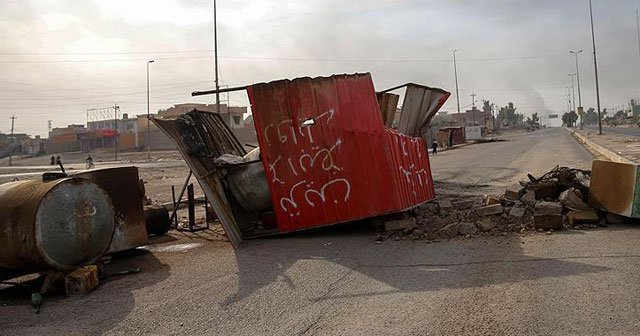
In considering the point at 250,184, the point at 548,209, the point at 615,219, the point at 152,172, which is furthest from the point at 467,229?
the point at 152,172

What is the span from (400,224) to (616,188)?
11.2 feet

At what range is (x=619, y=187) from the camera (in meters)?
8.71

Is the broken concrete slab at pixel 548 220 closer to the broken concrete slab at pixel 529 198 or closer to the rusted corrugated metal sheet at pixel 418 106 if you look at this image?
the broken concrete slab at pixel 529 198

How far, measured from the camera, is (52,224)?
6.42 m

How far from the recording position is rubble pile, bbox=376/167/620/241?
8.79 m

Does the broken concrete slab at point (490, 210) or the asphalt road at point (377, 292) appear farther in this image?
the broken concrete slab at point (490, 210)

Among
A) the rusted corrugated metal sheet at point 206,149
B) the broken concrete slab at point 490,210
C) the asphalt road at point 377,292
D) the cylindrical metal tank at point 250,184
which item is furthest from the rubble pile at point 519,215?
the rusted corrugated metal sheet at point 206,149

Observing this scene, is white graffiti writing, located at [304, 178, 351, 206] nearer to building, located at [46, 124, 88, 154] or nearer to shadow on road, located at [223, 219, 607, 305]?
shadow on road, located at [223, 219, 607, 305]

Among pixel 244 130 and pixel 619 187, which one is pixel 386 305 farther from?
pixel 244 130

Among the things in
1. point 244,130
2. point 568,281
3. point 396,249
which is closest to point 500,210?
point 396,249

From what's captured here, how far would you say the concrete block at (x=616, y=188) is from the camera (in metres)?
8.47

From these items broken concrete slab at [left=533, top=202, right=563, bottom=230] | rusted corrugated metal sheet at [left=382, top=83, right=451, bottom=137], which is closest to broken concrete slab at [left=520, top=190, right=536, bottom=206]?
broken concrete slab at [left=533, top=202, right=563, bottom=230]

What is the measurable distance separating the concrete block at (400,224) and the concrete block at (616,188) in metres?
2.98

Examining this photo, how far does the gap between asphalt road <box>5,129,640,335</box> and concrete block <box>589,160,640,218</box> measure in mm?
340
